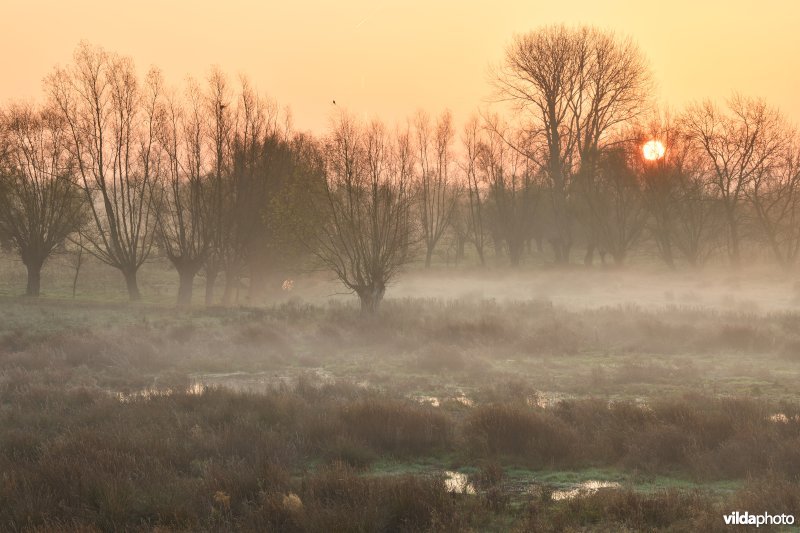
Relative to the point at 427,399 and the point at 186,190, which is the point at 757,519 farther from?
the point at 186,190

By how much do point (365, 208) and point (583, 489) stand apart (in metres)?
Result: 16.0

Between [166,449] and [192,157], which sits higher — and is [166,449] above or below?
below

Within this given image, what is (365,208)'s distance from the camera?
22.6 m

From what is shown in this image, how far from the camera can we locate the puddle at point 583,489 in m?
7.17

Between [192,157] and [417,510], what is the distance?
2780 cm

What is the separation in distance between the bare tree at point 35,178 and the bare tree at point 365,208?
17.2 metres

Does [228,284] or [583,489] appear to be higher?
[228,284]

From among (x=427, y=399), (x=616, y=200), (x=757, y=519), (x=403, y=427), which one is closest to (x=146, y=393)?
(x=427, y=399)

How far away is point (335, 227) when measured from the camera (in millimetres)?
24516

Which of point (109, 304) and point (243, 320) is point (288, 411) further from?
point (109, 304)

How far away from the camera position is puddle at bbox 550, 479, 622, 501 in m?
7.17

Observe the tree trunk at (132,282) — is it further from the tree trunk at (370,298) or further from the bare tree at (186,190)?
the tree trunk at (370,298)

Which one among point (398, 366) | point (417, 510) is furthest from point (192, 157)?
point (417, 510)

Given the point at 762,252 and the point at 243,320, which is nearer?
the point at 243,320
